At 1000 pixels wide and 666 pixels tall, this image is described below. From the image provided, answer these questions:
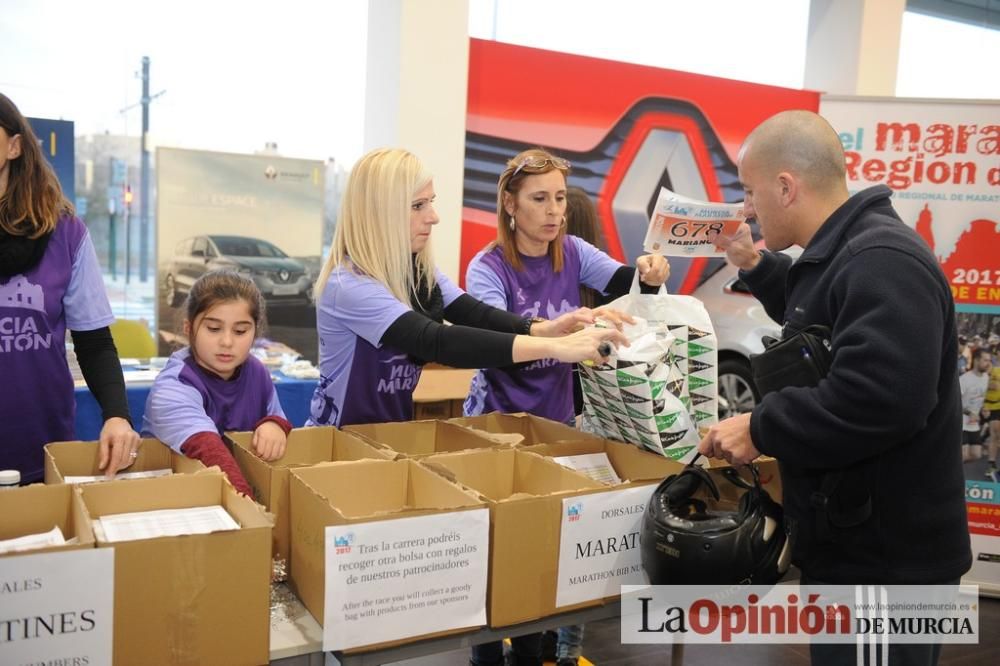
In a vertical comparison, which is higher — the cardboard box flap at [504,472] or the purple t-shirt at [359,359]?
the purple t-shirt at [359,359]

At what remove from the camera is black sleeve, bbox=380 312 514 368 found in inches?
72.6

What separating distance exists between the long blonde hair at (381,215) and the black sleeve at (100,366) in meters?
0.57

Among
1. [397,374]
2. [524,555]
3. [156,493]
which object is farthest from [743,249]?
[156,493]

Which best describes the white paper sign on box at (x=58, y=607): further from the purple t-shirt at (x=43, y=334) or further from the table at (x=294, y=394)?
the table at (x=294, y=394)

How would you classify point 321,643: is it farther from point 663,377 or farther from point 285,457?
point 663,377

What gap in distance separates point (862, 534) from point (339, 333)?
48.5 inches

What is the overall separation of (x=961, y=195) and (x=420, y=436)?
2799mm

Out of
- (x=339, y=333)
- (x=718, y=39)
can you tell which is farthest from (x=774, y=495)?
(x=718, y=39)

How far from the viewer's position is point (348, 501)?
1.60 meters

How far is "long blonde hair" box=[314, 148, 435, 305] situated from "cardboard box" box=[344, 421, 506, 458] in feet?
1.04

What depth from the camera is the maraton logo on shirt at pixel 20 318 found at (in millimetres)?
1685

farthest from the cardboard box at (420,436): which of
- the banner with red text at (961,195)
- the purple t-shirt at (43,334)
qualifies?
the banner with red text at (961,195)

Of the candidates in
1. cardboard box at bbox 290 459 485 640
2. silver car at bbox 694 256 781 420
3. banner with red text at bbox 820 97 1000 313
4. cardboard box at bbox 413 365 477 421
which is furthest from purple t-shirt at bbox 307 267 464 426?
silver car at bbox 694 256 781 420

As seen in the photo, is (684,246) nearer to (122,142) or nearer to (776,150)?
(776,150)
